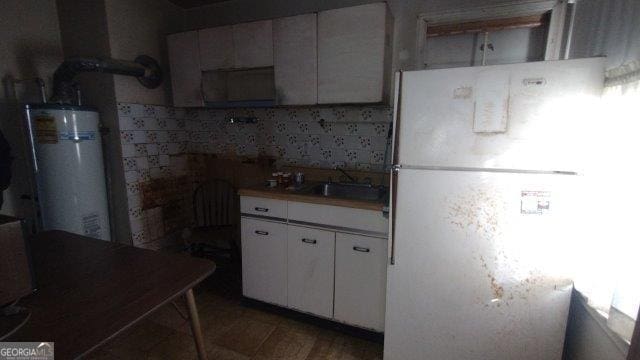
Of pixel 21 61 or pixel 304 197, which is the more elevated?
pixel 21 61

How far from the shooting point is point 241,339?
1888 millimetres

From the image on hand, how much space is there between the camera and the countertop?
1.73 meters

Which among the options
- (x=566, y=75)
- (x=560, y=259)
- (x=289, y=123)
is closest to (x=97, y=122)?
(x=289, y=123)

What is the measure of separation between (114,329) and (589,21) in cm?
244

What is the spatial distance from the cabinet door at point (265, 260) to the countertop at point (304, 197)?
8.0 inches

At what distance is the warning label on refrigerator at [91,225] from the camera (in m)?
2.18

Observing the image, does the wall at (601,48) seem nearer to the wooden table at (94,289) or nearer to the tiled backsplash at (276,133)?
the tiled backsplash at (276,133)

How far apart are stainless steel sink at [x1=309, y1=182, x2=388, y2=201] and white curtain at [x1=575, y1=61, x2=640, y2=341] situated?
111cm

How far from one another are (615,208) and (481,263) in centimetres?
55

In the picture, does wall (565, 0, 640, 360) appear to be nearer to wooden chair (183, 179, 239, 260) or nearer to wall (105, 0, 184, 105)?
wooden chair (183, 179, 239, 260)

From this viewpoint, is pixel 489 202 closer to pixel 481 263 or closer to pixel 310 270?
pixel 481 263

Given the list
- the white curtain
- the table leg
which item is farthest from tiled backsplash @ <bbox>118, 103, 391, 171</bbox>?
the table leg

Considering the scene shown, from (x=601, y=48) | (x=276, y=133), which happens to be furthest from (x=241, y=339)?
(x=601, y=48)

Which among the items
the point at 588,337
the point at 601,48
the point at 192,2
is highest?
the point at 192,2
